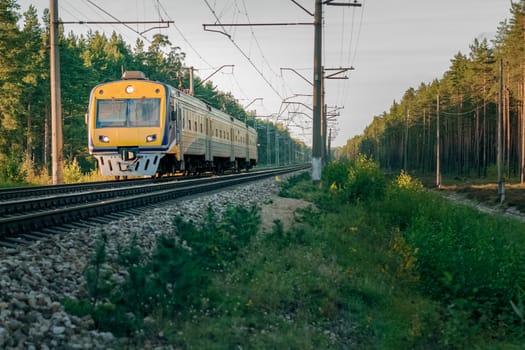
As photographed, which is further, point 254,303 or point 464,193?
point 464,193

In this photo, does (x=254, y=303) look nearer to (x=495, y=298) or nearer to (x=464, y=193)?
(x=495, y=298)

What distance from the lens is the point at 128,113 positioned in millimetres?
19156

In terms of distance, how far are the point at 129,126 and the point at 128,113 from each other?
50 cm

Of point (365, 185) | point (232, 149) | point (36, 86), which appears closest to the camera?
point (365, 185)

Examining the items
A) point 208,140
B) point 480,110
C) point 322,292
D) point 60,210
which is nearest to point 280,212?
point 60,210

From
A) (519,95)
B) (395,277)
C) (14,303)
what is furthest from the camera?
(519,95)

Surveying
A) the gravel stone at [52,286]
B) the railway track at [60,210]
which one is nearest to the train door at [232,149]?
the railway track at [60,210]

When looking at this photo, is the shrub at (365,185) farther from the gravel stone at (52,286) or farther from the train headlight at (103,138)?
the gravel stone at (52,286)

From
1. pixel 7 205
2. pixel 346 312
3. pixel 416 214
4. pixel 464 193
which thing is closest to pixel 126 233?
pixel 7 205

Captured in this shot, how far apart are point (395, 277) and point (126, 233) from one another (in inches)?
184

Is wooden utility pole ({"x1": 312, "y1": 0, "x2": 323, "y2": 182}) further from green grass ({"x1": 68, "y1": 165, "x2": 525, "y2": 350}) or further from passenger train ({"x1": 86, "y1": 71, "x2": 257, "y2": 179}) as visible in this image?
green grass ({"x1": 68, "y1": 165, "x2": 525, "y2": 350})

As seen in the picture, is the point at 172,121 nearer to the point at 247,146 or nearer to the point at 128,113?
the point at 128,113

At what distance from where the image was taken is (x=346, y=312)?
23.0ft

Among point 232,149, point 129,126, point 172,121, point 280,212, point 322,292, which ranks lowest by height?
point 322,292
